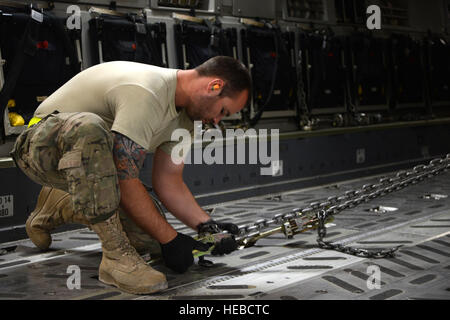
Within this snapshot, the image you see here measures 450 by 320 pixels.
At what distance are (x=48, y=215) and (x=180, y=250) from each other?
3.44 feet

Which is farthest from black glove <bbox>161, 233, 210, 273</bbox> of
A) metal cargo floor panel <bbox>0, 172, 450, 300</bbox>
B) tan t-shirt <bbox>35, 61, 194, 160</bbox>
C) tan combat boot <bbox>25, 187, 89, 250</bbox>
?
tan combat boot <bbox>25, 187, 89, 250</bbox>

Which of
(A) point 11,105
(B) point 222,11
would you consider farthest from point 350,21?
(A) point 11,105

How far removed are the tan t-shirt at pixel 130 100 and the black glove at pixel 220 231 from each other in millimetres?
476

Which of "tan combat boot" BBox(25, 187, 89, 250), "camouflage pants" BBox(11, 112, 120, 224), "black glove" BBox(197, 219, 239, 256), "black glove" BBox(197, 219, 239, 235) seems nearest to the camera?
"camouflage pants" BBox(11, 112, 120, 224)

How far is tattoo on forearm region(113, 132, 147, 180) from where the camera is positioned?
2529 millimetres

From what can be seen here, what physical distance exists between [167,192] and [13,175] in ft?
4.72

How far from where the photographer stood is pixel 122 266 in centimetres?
265

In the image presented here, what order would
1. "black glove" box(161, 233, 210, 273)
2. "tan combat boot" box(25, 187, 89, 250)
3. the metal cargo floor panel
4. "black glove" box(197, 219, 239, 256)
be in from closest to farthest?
the metal cargo floor panel, "black glove" box(161, 233, 210, 273), "black glove" box(197, 219, 239, 256), "tan combat boot" box(25, 187, 89, 250)

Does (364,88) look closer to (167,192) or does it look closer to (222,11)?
(222,11)

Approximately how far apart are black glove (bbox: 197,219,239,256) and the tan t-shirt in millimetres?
476

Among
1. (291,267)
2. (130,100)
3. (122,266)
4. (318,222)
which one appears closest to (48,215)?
(122,266)

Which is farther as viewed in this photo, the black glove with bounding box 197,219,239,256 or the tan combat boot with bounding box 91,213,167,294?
the black glove with bounding box 197,219,239,256

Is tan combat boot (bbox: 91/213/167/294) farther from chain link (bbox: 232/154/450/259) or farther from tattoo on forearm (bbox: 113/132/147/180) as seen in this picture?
chain link (bbox: 232/154/450/259)

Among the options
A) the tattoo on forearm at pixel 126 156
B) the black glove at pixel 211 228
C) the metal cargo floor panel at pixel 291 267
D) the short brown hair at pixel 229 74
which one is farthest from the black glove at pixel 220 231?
the short brown hair at pixel 229 74
